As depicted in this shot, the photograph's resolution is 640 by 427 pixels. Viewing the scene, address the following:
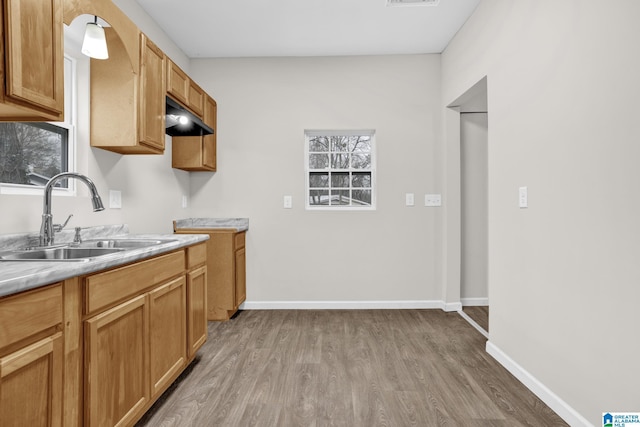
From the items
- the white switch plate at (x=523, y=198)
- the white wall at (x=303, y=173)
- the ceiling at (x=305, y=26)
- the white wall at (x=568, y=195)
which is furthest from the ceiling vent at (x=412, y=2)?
the white switch plate at (x=523, y=198)

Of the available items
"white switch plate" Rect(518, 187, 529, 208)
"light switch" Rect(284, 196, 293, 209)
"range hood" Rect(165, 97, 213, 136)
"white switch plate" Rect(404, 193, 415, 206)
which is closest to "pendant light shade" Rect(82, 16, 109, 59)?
"range hood" Rect(165, 97, 213, 136)

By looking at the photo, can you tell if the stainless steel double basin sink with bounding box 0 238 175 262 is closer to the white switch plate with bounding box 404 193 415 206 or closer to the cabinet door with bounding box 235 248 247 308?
the cabinet door with bounding box 235 248 247 308

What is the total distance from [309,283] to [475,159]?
2279mm

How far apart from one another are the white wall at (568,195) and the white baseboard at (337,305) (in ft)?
4.05

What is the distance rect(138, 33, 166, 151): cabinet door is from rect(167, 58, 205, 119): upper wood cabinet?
11cm

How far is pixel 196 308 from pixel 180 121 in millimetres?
1462

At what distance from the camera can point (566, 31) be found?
1.85 metres

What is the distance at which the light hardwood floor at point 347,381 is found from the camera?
187 centimetres

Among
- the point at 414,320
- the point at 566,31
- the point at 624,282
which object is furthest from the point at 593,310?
the point at 414,320

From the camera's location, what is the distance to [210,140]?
3.72 meters

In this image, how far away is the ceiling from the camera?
9.64 feet

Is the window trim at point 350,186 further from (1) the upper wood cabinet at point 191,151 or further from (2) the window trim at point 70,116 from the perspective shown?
(2) the window trim at point 70,116

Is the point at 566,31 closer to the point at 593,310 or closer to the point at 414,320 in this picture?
the point at 593,310

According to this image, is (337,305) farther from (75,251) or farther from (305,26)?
(305,26)
